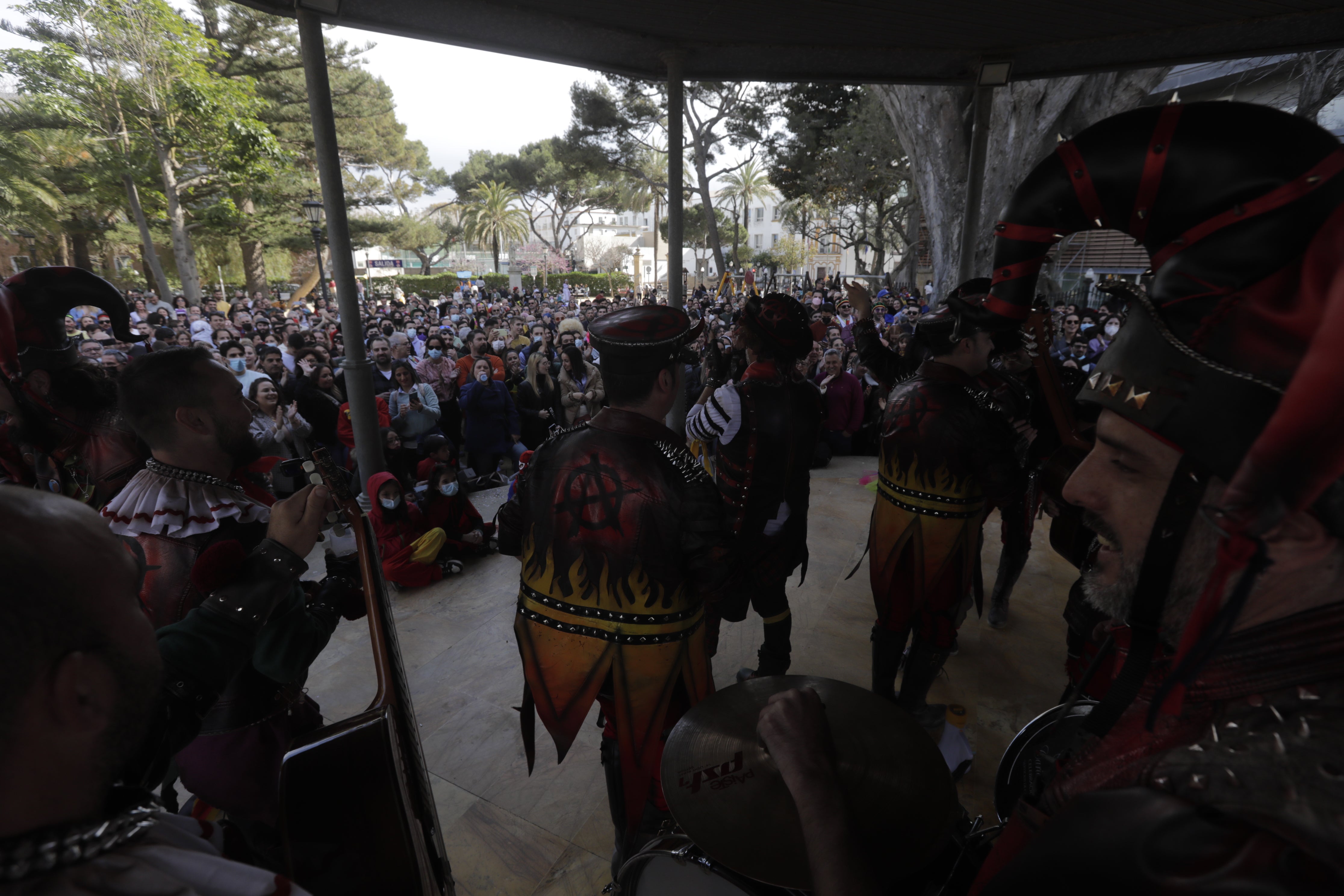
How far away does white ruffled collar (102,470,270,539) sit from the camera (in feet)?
6.16

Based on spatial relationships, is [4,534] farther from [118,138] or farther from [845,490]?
[118,138]

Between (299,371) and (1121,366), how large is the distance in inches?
323

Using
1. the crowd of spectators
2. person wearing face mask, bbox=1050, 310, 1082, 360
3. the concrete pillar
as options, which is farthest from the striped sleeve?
person wearing face mask, bbox=1050, 310, 1082, 360

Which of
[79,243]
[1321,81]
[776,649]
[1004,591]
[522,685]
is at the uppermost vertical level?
[1321,81]

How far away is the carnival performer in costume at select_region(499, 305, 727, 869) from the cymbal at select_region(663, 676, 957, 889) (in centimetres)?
53

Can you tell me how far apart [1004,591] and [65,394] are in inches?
214

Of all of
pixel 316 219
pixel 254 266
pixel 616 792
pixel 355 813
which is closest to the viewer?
pixel 355 813

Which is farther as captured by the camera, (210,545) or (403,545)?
(403,545)

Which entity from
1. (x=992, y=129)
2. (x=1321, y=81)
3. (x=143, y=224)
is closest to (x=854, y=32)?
(x=992, y=129)

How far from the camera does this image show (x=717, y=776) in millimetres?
1483

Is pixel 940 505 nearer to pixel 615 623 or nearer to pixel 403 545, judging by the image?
pixel 615 623

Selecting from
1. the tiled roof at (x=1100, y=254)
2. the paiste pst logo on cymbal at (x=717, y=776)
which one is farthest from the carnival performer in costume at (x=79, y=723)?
the tiled roof at (x=1100, y=254)

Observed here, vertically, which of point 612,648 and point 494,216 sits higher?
point 494,216

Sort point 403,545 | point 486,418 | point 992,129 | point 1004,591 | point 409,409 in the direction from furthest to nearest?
point 992,129, point 486,418, point 409,409, point 403,545, point 1004,591
